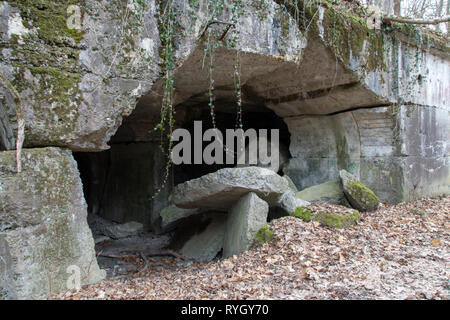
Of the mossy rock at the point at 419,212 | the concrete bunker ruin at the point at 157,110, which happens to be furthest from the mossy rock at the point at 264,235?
the mossy rock at the point at 419,212

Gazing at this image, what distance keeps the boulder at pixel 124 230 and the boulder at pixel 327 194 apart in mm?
3056

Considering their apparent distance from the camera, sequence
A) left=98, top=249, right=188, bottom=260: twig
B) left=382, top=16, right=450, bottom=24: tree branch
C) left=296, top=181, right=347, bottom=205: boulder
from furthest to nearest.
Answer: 1. left=296, top=181, right=347, bottom=205: boulder
2. left=98, top=249, right=188, bottom=260: twig
3. left=382, top=16, right=450, bottom=24: tree branch

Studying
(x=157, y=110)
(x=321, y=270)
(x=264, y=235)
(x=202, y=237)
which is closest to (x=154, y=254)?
(x=202, y=237)

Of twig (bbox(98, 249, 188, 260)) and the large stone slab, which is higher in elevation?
the large stone slab

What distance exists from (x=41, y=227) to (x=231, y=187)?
199 centimetres

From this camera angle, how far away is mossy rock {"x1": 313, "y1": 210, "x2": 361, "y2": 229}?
404 centimetres

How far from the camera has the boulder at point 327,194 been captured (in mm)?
5145

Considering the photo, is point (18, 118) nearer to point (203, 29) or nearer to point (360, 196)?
point (203, 29)

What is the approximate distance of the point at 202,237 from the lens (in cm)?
498

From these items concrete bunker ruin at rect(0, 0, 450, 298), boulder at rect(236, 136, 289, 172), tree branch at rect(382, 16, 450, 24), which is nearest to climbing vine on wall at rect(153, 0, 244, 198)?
concrete bunker ruin at rect(0, 0, 450, 298)

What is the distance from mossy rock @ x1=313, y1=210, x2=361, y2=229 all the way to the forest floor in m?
0.09

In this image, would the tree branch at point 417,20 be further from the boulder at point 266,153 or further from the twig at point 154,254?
the twig at point 154,254

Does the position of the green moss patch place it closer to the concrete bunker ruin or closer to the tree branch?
the concrete bunker ruin

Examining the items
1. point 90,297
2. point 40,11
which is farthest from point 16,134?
point 90,297
